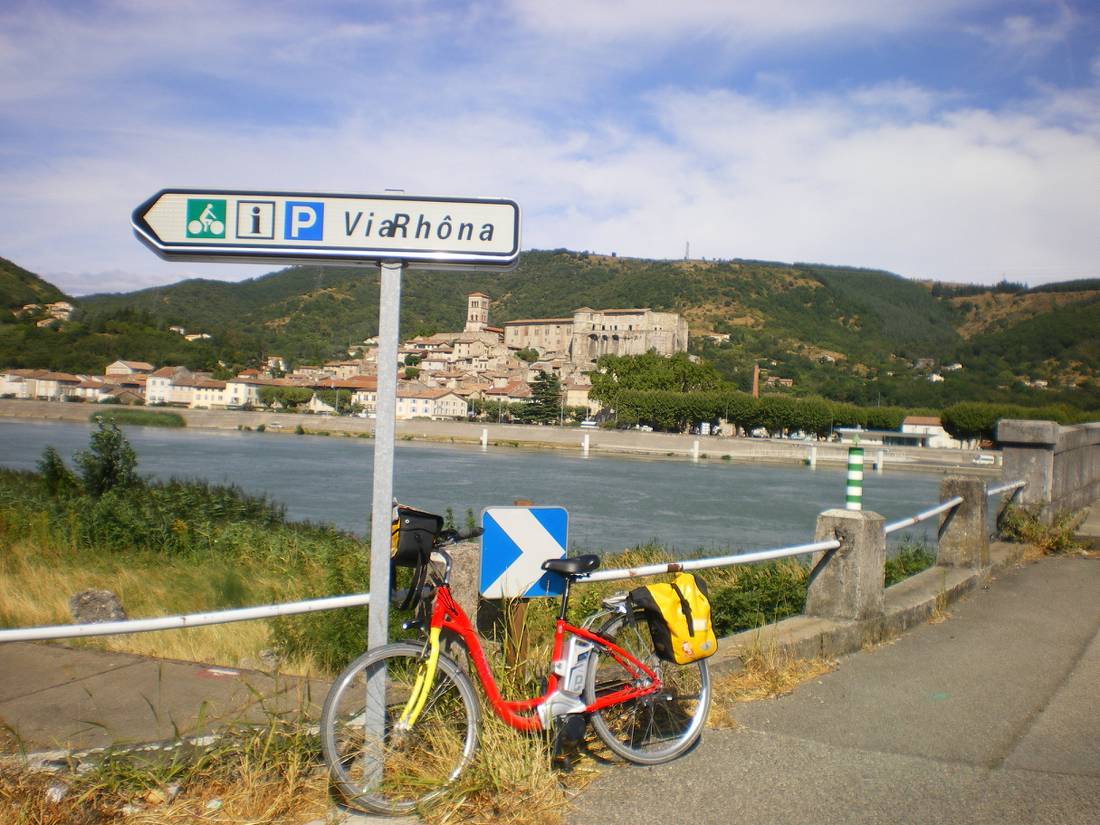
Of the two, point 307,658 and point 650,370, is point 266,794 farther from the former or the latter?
point 650,370

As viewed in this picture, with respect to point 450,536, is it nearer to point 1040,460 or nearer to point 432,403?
point 1040,460

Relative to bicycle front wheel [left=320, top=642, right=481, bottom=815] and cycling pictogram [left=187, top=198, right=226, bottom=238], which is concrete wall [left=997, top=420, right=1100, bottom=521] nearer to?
bicycle front wheel [left=320, top=642, right=481, bottom=815]

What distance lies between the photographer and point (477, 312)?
160125mm

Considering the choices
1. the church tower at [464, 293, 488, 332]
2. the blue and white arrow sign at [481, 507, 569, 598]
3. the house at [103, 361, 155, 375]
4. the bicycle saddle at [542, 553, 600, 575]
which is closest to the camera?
the bicycle saddle at [542, 553, 600, 575]

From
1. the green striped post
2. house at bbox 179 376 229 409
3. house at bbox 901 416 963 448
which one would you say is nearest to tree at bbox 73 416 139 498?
the green striped post

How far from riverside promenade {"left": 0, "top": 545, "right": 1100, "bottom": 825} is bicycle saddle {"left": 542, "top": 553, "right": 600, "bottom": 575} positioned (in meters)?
0.78

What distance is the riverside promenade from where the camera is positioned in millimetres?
3230

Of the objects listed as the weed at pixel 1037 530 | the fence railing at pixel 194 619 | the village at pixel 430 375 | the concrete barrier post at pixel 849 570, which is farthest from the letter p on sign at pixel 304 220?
the village at pixel 430 375

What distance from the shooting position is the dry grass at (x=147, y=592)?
6879mm

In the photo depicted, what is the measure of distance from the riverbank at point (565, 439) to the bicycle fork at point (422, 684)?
6851cm

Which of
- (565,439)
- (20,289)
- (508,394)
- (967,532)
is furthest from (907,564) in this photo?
(508,394)

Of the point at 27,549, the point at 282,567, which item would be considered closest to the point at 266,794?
the point at 282,567

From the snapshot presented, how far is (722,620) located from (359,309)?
368 feet

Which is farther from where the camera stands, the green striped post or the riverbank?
the riverbank
